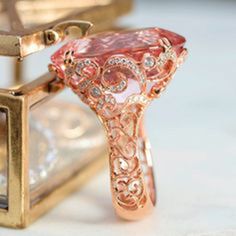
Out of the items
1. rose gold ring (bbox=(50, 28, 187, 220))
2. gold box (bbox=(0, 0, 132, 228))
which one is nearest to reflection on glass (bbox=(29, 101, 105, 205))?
gold box (bbox=(0, 0, 132, 228))

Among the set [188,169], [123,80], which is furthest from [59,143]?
[123,80]

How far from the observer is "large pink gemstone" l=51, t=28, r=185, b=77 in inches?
29.0

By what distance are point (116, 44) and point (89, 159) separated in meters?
0.20

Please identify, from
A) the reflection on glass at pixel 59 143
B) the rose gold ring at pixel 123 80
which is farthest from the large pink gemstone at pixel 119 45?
the reflection on glass at pixel 59 143

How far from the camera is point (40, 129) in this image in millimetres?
1004

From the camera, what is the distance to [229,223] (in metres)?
0.78

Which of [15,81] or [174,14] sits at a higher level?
[15,81]

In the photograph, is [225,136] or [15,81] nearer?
[225,136]

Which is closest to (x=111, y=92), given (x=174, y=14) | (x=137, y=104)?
(x=137, y=104)

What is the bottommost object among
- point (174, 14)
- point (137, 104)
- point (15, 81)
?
point (174, 14)

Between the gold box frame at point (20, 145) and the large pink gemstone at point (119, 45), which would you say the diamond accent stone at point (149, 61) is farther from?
the gold box frame at point (20, 145)

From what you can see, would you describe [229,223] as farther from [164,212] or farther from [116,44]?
[116,44]

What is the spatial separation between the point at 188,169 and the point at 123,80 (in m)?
0.21

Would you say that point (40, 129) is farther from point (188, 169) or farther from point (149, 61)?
point (149, 61)
